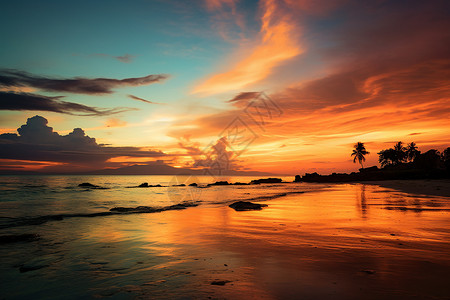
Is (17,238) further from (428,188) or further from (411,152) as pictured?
(411,152)

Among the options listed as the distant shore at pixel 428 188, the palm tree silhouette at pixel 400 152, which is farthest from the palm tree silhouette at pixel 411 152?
the distant shore at pixel 428 188

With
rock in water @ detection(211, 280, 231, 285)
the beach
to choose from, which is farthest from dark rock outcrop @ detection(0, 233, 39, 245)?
rock in water @ detection(211, 280, 231, 285)

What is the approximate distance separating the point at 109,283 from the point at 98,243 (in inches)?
156

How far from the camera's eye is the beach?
167 inches

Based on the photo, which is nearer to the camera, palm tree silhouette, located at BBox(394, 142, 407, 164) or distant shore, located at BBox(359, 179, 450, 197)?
distant shore, located at BBox(359, 179, 450, 197)

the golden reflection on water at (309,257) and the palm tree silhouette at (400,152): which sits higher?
the palm tree silhouette at (400,152)

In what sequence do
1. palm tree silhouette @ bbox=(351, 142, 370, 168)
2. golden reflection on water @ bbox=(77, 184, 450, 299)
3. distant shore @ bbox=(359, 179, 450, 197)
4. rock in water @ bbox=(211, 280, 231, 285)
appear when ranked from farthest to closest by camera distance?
1. palm tree silhouette @ bbox=(351, 142, 370, 168)
2. distant shore @ bbox=(359, 179, 450, 197)
3. rock in water @ bbox=(211, 280, 231, 285)
4. golden reflection on water @ bbox=(77, 184, 450, 299)

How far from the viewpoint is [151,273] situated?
5.21m

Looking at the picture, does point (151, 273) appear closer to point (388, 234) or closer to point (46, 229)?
point (388, 234)

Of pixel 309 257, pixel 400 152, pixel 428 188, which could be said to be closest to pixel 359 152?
pixel 400 152

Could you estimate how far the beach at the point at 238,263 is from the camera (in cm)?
423

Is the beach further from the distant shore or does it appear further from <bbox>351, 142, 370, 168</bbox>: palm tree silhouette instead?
<bbox>351, 142, 370, 168</bbox>: palm tree silhouette

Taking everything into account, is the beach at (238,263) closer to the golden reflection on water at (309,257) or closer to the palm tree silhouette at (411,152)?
the golden reflection on water at (309,257)

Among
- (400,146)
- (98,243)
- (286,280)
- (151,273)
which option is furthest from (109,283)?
(400,146)
